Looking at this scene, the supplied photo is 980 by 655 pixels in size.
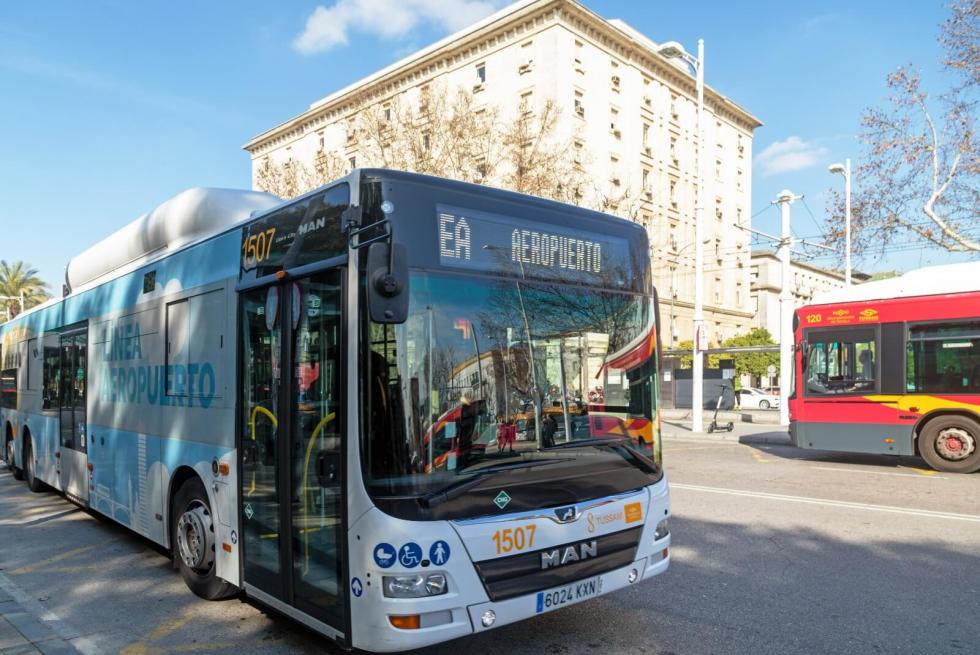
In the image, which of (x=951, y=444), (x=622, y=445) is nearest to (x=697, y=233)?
(x=951, y=444)

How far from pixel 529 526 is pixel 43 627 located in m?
3.61

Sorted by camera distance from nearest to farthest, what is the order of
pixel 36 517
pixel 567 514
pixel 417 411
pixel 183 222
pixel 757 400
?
pixel 417 411 < pixel 567 514 < pixel 183 222 < pixel 36 517 < pixel 757 400

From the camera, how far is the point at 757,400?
38.4 metres

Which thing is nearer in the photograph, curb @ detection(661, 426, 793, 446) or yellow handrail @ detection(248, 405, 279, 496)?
yellow handrail @ detection(248, 405, 279, 496)

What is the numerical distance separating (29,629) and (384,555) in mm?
3057

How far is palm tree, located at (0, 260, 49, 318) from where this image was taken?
173 ft

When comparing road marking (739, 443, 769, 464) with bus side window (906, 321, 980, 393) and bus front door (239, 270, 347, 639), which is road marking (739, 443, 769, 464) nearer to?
bus side window (906, 321, 980, 393)

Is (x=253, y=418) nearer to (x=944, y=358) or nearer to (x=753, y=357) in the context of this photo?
(x=944, y=358)

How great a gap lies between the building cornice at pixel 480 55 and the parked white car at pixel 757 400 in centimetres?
2420

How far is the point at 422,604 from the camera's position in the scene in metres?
3.52

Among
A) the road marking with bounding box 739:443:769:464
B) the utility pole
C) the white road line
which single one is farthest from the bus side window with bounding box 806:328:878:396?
the utility pole

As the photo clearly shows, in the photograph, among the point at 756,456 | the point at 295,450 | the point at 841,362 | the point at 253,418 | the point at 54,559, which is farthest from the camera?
the point at 756,456

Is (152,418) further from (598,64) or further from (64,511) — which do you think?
(598,64)

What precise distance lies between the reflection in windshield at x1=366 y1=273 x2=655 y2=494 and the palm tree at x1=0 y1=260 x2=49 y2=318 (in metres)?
58.8
